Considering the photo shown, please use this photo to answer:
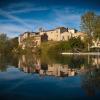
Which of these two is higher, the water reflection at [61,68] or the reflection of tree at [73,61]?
the reflection of tree at [73,61]

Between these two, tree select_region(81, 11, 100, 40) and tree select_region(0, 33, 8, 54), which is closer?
tree select_region(81, 11, 100, 40)

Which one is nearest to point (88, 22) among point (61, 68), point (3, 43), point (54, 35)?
point (3, 43)

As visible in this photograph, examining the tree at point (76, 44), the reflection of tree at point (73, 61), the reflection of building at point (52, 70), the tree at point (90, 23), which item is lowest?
the reflection of building at point (52, 70)

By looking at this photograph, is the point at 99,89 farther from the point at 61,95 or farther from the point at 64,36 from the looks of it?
the point at 64,36

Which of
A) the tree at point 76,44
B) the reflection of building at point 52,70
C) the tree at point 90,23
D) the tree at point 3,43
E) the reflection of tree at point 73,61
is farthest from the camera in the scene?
the tree at point 3,43

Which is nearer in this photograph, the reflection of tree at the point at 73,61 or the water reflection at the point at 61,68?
the water reflection at the point at 61,68

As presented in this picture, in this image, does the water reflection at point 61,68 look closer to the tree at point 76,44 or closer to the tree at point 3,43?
the tree at point 76,44

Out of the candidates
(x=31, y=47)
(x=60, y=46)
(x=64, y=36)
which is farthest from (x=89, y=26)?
(x=64, y=36)

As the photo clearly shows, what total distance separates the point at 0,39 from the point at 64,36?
9382 millimetres

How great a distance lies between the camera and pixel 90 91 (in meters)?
3.46

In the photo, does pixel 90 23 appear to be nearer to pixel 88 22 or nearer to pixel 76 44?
pixel 88 22

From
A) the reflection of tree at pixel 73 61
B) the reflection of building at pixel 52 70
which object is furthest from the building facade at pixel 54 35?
the reflection of building at pixel 52 70

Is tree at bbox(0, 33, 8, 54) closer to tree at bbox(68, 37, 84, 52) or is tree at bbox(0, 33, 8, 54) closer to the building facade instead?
the building facade

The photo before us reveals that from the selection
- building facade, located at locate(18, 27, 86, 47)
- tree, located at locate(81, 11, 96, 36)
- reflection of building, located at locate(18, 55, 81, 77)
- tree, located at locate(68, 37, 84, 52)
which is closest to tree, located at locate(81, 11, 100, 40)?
tree, located at locate(81, 11, 96, 36)
